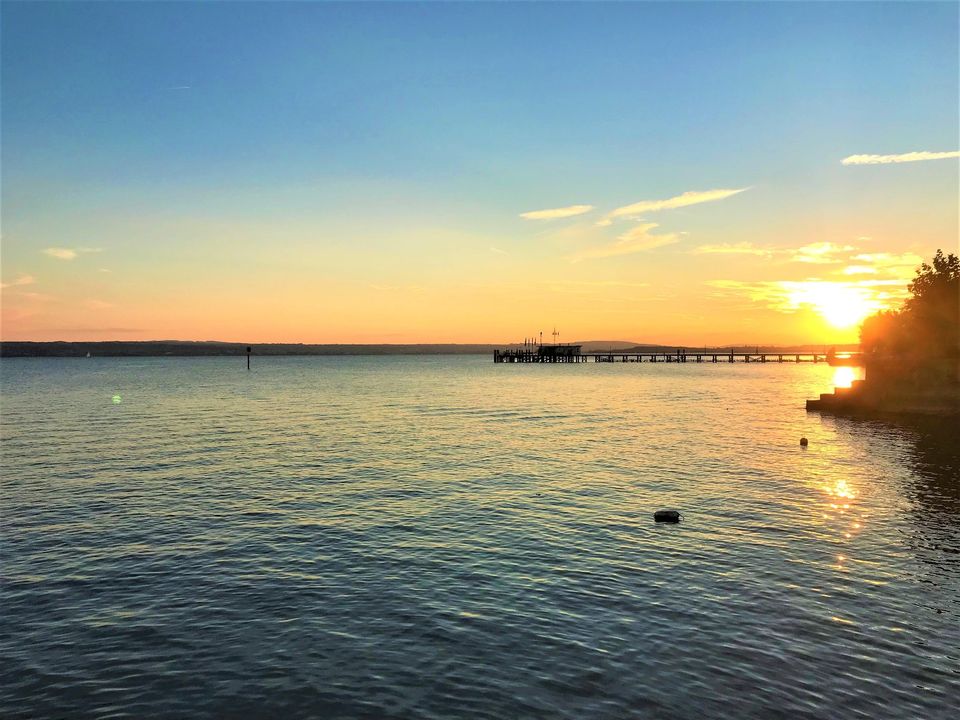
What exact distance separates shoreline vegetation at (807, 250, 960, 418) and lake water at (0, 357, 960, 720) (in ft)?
92.4

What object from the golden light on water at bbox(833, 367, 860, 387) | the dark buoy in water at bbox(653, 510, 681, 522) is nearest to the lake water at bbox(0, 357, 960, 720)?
the dark buoy in water at bbox(653, 510, 681, 522)

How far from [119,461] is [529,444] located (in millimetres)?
26281

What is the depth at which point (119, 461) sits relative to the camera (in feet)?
127

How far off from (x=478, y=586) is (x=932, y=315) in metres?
74.8

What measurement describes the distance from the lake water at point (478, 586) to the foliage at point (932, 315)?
110 ft

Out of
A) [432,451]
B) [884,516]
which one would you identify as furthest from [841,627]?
[432,451]

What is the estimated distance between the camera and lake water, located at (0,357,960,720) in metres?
12.2

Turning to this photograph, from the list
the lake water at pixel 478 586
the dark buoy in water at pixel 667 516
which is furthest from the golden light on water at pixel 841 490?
the dark buoy in water at pixel 667 516

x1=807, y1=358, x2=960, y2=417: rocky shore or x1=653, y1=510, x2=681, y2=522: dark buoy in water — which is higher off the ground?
x1=807, y1=358, x2=960, y2=417: rocky shore

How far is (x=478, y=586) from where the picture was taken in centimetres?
1764

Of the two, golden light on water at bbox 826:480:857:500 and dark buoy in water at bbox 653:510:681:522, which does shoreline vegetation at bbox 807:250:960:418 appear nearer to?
golden light on water at bbox 826:480:857:500

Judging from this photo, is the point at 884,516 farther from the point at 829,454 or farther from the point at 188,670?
the point at 188,670

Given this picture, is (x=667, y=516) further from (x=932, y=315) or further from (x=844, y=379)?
(x=844, y=379)

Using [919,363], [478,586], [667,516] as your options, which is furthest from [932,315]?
[478,586]
